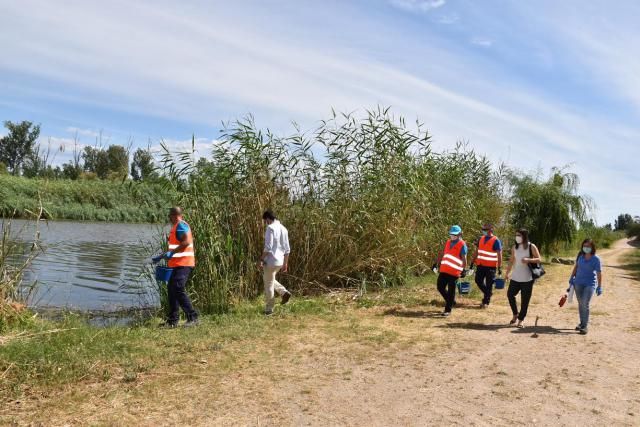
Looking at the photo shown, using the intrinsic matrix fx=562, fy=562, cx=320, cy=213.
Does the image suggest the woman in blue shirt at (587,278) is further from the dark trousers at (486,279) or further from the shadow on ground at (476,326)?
the dark trousers at (486,279)

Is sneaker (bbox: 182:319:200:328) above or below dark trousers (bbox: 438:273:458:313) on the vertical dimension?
below

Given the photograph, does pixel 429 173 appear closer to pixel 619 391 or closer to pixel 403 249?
pixel 403 249

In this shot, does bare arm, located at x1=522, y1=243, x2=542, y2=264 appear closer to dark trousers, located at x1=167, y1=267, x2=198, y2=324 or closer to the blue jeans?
the blue jeans

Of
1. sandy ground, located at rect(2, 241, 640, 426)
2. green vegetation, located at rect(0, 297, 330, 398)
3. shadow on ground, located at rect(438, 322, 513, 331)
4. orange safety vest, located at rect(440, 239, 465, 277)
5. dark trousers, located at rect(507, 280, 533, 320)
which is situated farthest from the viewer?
orange safety vest, located at rect(440, 239, 465, 277)

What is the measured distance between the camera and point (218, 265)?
34.0ft

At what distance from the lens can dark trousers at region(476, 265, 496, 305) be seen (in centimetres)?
1122

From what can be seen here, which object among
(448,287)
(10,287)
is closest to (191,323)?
(10,287)

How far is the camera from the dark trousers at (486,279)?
1122 centimetres

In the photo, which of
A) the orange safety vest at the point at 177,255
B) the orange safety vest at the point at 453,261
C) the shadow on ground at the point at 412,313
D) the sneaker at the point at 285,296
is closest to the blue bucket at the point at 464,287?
the shadow on ground at the point at 412,313

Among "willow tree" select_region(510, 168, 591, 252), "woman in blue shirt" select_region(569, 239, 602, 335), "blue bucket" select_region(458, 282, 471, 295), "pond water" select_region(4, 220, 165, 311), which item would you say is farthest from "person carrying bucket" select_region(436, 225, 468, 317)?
"willow tree" select_region(510, 168, 591, 252)

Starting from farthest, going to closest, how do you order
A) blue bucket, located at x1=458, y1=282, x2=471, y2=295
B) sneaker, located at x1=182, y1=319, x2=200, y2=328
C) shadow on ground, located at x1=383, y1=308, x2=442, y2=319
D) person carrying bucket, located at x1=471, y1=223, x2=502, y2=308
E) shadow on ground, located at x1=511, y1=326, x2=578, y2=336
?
blue bucket, located at x1=458, y1=282, x2=471, y2=295, person carrying bucket, located at x1=471, y1=223, x2=502, y2=308, shadow on ground, located at x1=383, y1=308, x2=442, y2=319, shadow on ground, located at x1=511, y1=326, x2=578, y2=336, sneaker, located at x1=182, y1=319, x2=200, y2=328

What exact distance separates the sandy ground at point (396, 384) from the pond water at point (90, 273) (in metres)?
4.05

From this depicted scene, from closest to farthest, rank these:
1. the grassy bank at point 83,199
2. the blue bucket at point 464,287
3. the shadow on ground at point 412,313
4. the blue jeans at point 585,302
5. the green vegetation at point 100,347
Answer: the green vegetation at point 100,347 < the blue jeans at point 585,302 < the shadow on ground at point 412,313 < the blue bucket at point 464,287 < the grassy bank at point 83,199

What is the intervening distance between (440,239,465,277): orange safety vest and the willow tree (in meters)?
12.8
